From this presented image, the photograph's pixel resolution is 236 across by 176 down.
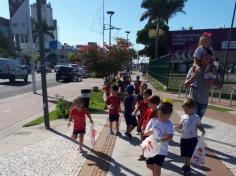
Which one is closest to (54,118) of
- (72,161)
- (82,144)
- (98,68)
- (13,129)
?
(13,129)

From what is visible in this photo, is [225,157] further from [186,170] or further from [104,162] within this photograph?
[104,162]

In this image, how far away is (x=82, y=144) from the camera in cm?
727

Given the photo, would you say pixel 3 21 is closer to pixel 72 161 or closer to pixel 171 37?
pixel 171 37

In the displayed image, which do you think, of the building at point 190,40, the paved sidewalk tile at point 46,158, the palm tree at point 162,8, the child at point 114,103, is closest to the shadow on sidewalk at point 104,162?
the paved sidewalk tile at point 46,158

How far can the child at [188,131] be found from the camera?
18.6 feet

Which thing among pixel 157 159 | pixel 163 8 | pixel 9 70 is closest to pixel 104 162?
pixel 157 159

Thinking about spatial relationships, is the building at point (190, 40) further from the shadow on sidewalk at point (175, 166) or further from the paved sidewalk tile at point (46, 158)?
the shadow on sidewalk at point (175, 166)

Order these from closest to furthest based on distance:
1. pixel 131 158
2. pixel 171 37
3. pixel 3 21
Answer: pixel 131 158, pixel 171 37, pixel 3 21

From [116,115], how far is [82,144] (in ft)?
4.99

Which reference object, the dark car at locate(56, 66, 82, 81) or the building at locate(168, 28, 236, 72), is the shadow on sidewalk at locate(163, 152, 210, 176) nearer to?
Result: the building at locate(168, 28, 236, 72)

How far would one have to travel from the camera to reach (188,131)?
5.70 metres

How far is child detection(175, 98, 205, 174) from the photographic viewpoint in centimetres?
566

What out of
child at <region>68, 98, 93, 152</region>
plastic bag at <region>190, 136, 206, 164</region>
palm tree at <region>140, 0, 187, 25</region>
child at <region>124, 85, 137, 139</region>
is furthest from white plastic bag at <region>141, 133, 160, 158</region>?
palm tree at <region>140, 0, 187, 25</region>

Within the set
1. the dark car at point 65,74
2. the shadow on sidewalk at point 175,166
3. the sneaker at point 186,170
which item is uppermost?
the sneaker at point 186,170
